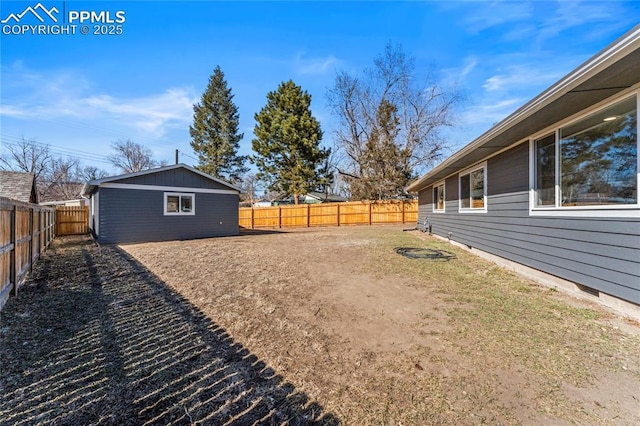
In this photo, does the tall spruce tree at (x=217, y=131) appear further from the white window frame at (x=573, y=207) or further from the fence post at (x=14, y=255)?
the white window frame at (x=573, y=207)

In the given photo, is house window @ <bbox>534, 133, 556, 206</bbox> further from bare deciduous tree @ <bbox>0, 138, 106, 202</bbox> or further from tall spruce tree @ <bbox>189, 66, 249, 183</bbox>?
bare deciduous tree @ <bbox>0, 138, 106, 202</bbox>

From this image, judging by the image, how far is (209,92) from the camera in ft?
91.7

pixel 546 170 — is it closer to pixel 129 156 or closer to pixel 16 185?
pixel 16 185

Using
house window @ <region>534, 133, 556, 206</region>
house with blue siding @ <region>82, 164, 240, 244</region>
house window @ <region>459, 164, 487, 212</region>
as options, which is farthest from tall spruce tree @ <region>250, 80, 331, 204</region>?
house window @ <region>534, 133, 556, 206</region>

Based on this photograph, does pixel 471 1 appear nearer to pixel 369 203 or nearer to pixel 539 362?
pixel 539 362

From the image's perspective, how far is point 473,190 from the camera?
25.1 feet

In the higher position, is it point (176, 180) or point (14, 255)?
point (176, 180)

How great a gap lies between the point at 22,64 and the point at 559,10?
14754 millimetres

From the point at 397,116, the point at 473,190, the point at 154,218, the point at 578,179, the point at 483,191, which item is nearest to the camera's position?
the point at 578,179

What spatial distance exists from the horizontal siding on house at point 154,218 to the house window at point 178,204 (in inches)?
6.5

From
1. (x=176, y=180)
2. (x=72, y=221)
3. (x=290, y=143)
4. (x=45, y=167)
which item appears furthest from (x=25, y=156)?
(x=176, y=180)

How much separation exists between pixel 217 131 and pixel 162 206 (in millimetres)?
18650

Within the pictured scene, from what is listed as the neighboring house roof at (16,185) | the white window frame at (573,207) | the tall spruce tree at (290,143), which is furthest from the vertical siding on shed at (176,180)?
the white window frame at (573,207)

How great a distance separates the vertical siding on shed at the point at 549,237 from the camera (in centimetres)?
314
